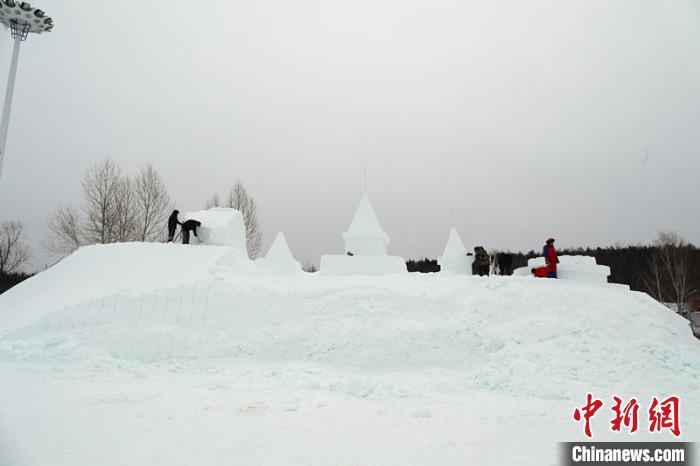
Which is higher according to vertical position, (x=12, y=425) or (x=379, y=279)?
(x=379, y=279)

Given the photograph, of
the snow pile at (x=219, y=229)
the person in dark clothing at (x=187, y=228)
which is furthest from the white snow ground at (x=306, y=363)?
the snow pile at (x=219, y=229)

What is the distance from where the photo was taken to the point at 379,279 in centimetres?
1161

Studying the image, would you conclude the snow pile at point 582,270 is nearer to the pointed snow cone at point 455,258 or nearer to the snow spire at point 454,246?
the pointed snow cone at point 455,258

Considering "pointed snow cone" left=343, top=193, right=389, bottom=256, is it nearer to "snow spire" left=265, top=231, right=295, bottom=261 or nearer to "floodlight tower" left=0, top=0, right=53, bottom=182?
"snow spire" left=265, top=231, right=295, bottom=261

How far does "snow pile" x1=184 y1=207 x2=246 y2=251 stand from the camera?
554 inches

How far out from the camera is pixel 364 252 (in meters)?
16.5

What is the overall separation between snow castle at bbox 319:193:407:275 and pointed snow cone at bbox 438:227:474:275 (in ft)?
8.48

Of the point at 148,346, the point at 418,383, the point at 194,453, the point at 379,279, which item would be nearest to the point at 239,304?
the point at 148,346

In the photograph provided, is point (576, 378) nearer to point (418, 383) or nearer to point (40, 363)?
point (418, 383)

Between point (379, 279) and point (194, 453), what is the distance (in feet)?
26.2

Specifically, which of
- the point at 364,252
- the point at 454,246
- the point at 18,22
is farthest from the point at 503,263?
the point at 18,22

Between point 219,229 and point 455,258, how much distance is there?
9565mm

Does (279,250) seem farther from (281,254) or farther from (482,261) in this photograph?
(482,261)

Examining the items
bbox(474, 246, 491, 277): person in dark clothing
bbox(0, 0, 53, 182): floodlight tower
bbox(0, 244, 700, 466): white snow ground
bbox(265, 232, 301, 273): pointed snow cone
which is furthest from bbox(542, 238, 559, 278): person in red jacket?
bbox(0, 0, 53, 182): floodlight tower
